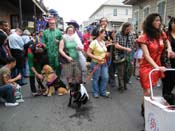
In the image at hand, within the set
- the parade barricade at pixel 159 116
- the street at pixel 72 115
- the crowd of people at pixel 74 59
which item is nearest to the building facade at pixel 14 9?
the crowd of people at pixel 74 59

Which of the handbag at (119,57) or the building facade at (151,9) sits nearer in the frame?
the handbag at (119,57)

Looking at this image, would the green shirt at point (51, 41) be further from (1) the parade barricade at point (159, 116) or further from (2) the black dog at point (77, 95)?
(1) the parade barricade at point (159, 116)

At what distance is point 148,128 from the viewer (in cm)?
303

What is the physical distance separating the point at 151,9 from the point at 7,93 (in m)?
12.2

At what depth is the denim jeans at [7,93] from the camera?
16.5 ft

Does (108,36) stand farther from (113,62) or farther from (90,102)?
(90,102)

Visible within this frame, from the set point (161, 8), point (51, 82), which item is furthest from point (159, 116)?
point (161, 8)

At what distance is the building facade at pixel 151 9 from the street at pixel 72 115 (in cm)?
794

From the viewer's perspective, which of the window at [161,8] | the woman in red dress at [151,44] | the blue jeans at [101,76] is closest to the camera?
the woman in red dress at [151,44]

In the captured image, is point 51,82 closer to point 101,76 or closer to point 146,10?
point 101,76

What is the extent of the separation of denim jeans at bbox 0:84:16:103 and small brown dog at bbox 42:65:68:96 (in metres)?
0.92

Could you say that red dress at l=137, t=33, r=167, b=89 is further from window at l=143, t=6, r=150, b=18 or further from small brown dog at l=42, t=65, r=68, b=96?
window at l=143, t=6, r=150, b=18

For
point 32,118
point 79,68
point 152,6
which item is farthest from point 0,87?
point 152,6

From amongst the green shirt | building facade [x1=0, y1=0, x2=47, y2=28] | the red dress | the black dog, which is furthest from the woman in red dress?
building facade [x1=0, y1=0, x2=47, y2=28]
